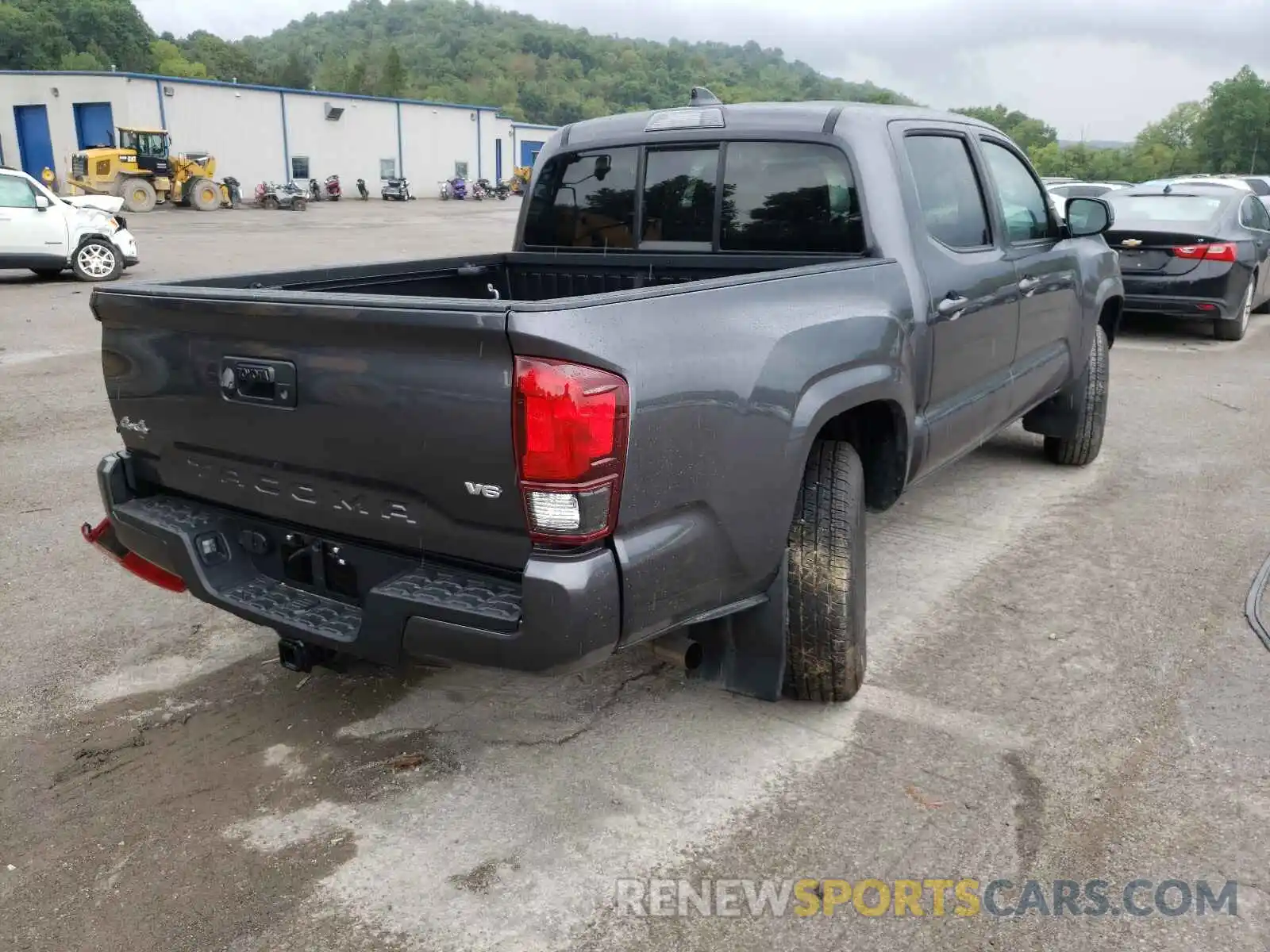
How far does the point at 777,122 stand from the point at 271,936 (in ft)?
10.5

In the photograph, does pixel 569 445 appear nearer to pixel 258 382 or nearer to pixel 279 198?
pixel 258 382

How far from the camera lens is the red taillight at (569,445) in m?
2.34

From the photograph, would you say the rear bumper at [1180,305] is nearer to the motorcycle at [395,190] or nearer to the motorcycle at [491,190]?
the motorcycle at [395,190]

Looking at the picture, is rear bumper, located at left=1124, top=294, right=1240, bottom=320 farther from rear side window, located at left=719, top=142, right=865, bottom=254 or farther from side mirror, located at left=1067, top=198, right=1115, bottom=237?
rear side window, located at left=719, top=142, right=865, bottom=254

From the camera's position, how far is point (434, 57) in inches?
5315

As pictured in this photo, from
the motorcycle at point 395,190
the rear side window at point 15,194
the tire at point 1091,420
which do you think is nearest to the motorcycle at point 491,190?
the motorcycle at point 395,190

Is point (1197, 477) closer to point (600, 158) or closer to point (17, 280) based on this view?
point (600, 158)

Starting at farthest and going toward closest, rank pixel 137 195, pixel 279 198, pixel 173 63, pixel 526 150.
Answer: pixel 173 63 < pixel 526 150 < pixel 279 198 < pixel 137 195

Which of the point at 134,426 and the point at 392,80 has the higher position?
the point at 392,80

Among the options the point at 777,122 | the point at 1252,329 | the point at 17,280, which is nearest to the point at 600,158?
the point at 777,122

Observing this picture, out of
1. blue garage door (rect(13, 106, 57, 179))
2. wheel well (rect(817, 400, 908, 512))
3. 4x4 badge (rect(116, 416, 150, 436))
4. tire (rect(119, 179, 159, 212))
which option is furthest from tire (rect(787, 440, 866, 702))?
blue garage door (rect(13, 106, 57, 179))

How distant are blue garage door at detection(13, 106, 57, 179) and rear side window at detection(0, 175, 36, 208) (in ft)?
104

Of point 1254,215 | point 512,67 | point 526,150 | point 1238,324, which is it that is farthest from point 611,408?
point 512,67

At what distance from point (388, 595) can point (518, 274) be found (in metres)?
2.46
